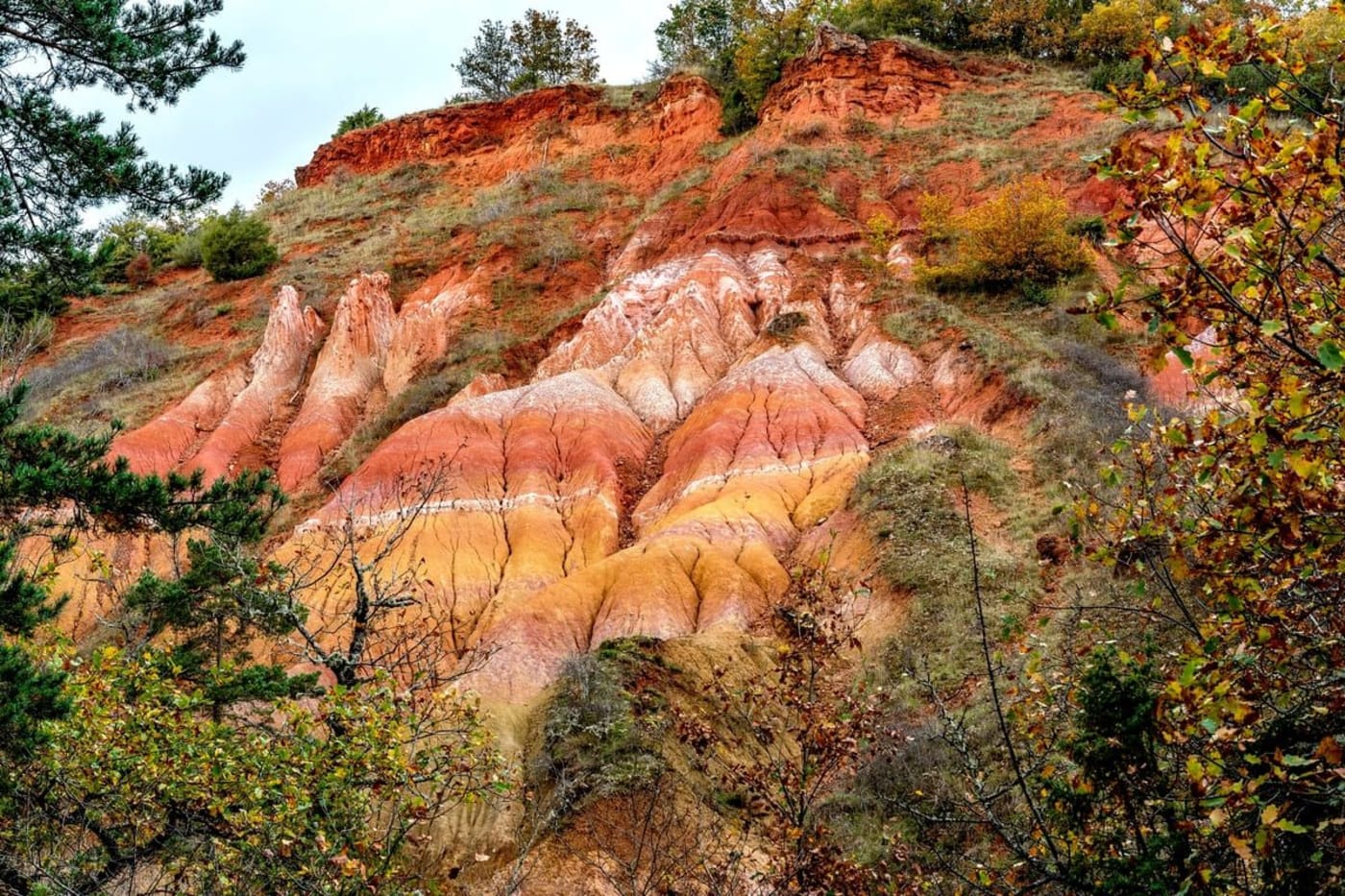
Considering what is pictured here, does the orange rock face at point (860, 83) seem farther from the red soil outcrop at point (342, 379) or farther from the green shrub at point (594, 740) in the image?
the green shrub at point (594, 740)

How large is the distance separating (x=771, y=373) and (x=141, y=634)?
1638cm

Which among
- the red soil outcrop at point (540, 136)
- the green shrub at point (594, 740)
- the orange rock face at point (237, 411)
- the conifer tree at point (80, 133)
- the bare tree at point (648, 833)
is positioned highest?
the red soil outcrop at point (540, 136)

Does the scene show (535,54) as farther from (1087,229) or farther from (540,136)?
(1087,229)

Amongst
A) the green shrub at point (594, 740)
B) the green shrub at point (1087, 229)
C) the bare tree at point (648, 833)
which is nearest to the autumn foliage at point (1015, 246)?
the green shrub at point (1087, 229)

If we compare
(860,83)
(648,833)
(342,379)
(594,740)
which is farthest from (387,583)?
(860,83)

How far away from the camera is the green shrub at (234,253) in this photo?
4138cm

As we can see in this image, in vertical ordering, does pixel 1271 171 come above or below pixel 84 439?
above

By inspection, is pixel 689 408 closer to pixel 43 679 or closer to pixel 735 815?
pixel 735 815

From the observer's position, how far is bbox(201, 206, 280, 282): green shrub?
1629 inches

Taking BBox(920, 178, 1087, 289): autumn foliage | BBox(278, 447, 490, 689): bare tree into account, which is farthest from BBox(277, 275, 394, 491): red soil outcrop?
BBox(920, 178, 1087, 289): autumn foliage

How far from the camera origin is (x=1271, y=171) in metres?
3.58

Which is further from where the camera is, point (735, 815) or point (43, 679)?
point (735, 815)

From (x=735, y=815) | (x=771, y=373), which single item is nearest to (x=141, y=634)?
(x=735, y=815)

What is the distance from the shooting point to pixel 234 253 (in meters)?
41.5
